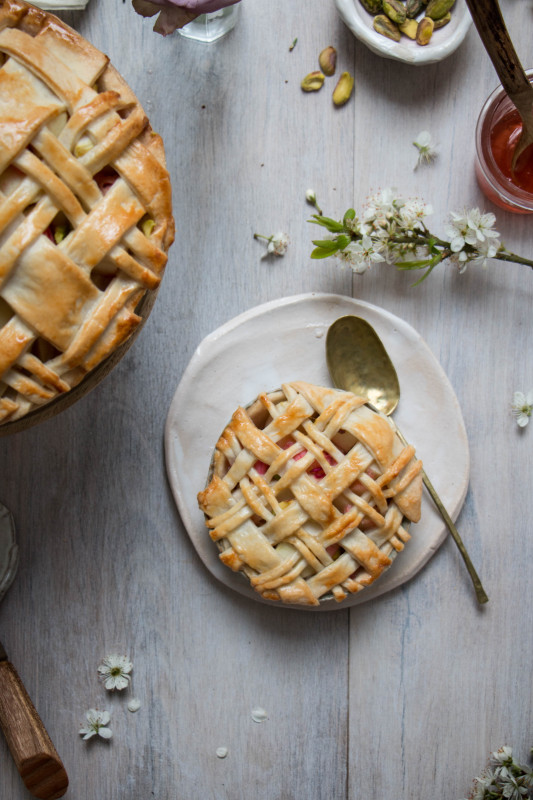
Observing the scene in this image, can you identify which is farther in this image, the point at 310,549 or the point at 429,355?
the point at 429,355

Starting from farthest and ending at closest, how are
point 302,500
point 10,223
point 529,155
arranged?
point 529,155, point 302,500, point 10,223

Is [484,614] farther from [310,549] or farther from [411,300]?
[411,300]

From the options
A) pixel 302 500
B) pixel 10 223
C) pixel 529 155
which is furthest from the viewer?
pixel 529 155

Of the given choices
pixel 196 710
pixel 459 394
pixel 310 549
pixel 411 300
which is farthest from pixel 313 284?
pixel 196 710

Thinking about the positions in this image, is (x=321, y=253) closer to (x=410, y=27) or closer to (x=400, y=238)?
(x=400, y=238)

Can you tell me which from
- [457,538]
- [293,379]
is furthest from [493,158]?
[457,538]

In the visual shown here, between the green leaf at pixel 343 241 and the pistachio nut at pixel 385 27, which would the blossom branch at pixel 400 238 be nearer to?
the green leaf at pixel 343 241

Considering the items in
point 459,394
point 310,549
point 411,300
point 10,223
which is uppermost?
point 10,223
